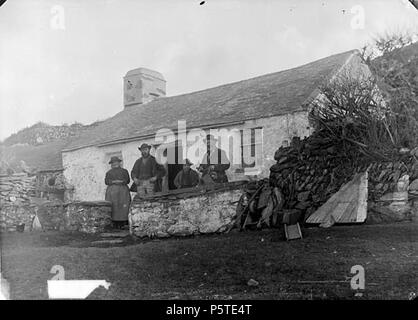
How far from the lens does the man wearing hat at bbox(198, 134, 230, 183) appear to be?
3.75 m

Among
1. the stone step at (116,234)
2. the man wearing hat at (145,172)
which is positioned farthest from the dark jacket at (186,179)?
the stone step at (116,234)

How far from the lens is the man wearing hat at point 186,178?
12.5 feet

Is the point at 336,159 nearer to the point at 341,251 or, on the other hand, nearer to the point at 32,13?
the point at 341,251

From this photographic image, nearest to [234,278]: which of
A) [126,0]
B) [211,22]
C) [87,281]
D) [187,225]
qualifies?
[187,225]

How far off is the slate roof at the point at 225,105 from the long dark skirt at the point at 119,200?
1.40 ft

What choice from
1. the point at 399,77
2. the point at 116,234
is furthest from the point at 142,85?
the point at 399,77

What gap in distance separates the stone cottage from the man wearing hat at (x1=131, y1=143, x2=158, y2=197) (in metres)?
0.06

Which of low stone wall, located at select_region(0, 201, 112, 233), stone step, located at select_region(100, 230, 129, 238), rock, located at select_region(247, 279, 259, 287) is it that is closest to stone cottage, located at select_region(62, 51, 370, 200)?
low stone wall, located at select_region(0, 201, 112, 233)

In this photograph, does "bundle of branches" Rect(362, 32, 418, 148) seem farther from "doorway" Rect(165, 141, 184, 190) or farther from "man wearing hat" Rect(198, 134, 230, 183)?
"doorway" Rect(165, 141, 184, 190)

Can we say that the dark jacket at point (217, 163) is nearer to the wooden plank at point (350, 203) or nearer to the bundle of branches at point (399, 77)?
the wooden plank at point (350, 203)

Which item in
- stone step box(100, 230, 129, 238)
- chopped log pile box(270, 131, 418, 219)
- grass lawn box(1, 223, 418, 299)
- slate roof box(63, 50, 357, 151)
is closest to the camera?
grass lawn box(1, 223, 418, 299)

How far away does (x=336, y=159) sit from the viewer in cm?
367

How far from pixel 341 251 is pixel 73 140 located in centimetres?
240

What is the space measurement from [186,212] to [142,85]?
1.13 m
